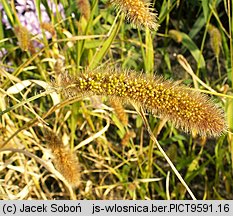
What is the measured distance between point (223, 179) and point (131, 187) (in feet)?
A: 1.31

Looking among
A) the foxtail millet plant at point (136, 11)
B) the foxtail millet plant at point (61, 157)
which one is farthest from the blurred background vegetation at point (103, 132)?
the foxtail millet plant at point (136, 11)

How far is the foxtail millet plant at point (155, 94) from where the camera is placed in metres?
1.02

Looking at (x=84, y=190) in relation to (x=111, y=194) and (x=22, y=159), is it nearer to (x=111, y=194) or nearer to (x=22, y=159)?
(x=111, y=194)

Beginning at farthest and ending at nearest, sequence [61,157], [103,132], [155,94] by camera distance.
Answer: [103,132] < [61,157] < [155,94]

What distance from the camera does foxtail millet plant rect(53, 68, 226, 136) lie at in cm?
102

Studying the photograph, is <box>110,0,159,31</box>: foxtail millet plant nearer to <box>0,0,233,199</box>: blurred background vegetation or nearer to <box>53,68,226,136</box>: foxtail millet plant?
<box>53,68,226,136</box>: foxtail millet plant

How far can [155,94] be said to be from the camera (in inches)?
41.0

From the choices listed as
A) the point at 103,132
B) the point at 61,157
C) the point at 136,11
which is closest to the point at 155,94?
the point at 136,11

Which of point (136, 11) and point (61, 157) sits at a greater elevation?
point (136, 11)

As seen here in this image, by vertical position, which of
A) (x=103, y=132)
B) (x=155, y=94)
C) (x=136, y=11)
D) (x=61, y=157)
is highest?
(x=136, y=11)

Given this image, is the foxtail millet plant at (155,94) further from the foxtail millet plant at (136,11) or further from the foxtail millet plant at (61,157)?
the foxtail millet plant at (61,157)

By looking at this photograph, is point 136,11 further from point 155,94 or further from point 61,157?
point 61,157

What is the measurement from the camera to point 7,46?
1906 mm

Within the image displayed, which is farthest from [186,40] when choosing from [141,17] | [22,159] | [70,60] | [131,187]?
[141,17]
